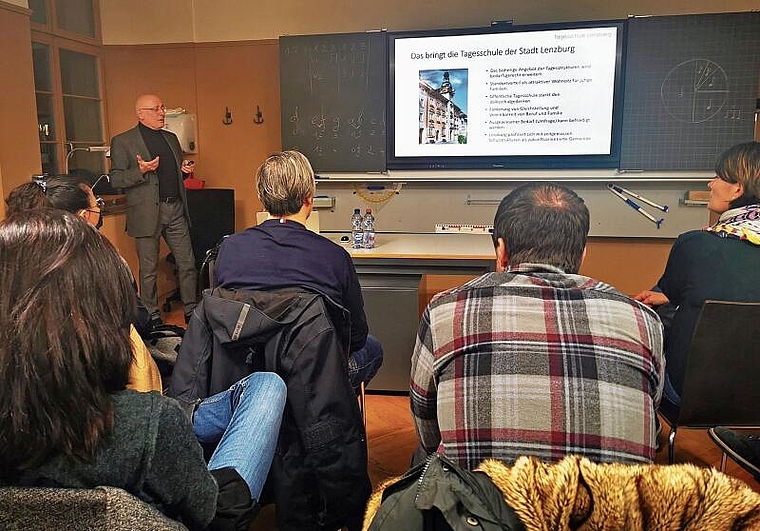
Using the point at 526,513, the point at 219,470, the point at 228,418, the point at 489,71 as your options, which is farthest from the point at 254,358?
the point at 489,71

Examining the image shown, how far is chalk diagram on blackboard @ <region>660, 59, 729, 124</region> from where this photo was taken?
154 inches

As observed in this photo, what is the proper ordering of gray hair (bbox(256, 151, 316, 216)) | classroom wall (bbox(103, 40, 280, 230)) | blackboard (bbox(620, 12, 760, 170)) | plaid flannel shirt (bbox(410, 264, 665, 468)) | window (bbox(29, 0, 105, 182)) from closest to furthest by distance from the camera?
plaid flannel shirt (bbox(410, 264, 665, 468)) < gray hair (bbox(256, 151, 316, 216)) < blackboard (bbox(620, 12, 760, 170)) < window (bbox(29, 0, 105, 182)) < classroom wall (bbox(103, 40, 280, 230))

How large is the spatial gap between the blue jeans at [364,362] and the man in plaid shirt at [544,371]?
0.87m

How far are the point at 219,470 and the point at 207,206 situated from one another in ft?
13.6

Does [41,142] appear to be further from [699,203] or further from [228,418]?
[699,203]

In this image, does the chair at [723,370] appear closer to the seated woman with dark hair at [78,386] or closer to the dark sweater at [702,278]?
the dark sweater at [702,278]

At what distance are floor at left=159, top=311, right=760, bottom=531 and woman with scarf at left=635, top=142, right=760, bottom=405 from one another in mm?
519

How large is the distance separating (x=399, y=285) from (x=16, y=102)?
290 centimetres

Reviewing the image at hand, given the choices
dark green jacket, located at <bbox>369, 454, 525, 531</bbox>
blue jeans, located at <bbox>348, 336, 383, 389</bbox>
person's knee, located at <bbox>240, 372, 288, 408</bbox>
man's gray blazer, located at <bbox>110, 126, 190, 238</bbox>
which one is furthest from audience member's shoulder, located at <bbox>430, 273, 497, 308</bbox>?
man's gray blazer, located at <bbox>110, 126, 190, 238</bbox>

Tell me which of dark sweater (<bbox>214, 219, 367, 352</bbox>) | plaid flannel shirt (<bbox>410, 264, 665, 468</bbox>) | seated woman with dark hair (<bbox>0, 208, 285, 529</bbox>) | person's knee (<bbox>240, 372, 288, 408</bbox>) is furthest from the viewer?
dark sweater (<bbox>214, 219, 367, 352</bbox>)

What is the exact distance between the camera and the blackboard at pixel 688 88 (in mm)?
3869

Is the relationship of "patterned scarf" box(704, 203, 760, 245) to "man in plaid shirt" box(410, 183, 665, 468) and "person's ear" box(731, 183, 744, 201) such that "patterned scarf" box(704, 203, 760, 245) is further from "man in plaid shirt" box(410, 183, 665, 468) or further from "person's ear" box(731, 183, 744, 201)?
"man in plaid shirt" box(410, 183, 665, 468)

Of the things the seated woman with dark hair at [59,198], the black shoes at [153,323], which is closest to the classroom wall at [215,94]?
the black shoes at [153,323]

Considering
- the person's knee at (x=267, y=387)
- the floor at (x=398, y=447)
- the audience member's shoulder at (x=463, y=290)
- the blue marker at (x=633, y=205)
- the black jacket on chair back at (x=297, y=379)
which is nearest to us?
the audience member's shoulder at (x=463, y=290)
